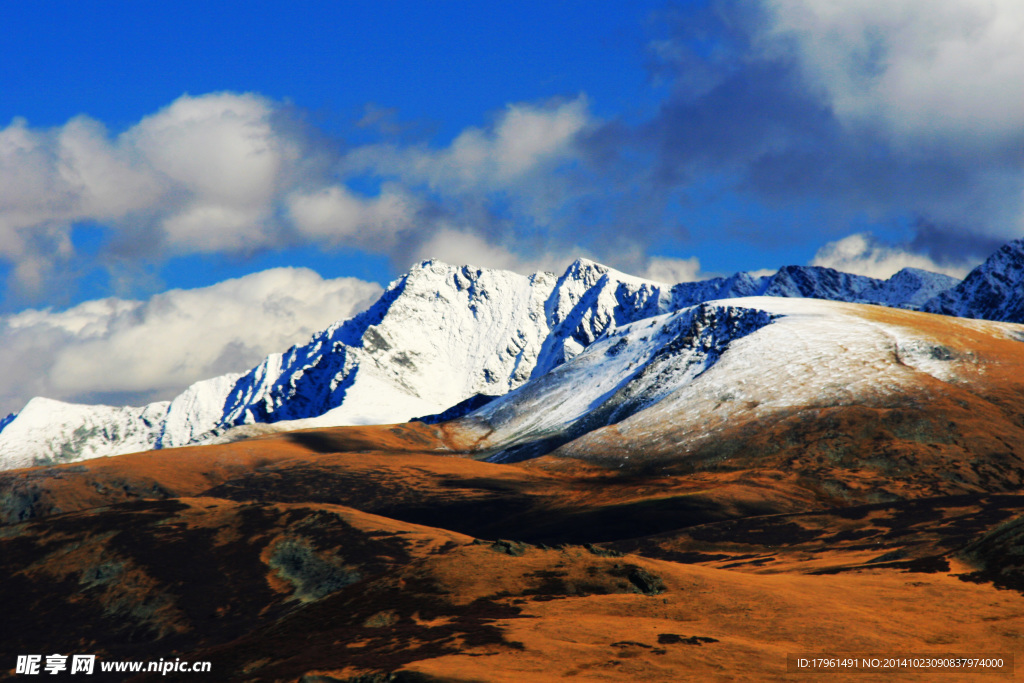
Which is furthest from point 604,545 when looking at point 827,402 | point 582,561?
point 827,402

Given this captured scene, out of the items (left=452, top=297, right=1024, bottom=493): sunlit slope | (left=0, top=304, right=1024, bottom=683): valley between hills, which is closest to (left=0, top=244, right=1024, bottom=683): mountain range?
(left=0, top=304, right=1024, bottom=683): valley between hills

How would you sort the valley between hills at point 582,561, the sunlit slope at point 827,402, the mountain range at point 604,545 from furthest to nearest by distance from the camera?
the sunlit slope at point 827,402 → the mountain range at point 604,545 → the valley between hills at point 582,561

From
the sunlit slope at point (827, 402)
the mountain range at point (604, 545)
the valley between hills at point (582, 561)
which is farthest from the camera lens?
the sunlit slope at point (827, 402)

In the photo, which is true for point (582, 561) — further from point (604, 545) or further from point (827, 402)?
point (827, 402)

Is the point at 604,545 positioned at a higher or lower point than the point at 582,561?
lower

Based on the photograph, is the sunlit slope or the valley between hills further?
the sunlit slope

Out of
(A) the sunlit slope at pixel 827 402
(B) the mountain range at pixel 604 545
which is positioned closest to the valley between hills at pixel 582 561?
(B) the mountain range at pixel 604 545

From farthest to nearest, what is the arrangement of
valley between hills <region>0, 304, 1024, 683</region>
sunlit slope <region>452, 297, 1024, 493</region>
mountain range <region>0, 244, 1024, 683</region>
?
sunlit slope <region>452, 297, 1024, 493</region>, mountain range <region>0, 244, 1024, 683</region>, valley between hills <region>0, 304, 1024, 683</region>

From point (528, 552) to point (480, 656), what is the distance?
53.2 ft

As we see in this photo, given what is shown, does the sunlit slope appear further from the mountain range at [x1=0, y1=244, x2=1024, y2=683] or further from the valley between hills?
the valley between hills

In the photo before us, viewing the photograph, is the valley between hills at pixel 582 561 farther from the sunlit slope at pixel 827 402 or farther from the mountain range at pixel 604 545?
the sunlit slope at pixel 827 402

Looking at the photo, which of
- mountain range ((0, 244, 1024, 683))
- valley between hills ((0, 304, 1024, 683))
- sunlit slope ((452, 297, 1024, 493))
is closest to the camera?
valley between hills ((0, 304, 1024, 683))

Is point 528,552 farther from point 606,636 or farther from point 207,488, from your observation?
point 207,488

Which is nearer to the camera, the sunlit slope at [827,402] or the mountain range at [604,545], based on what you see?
the mountain range at [604,545]
